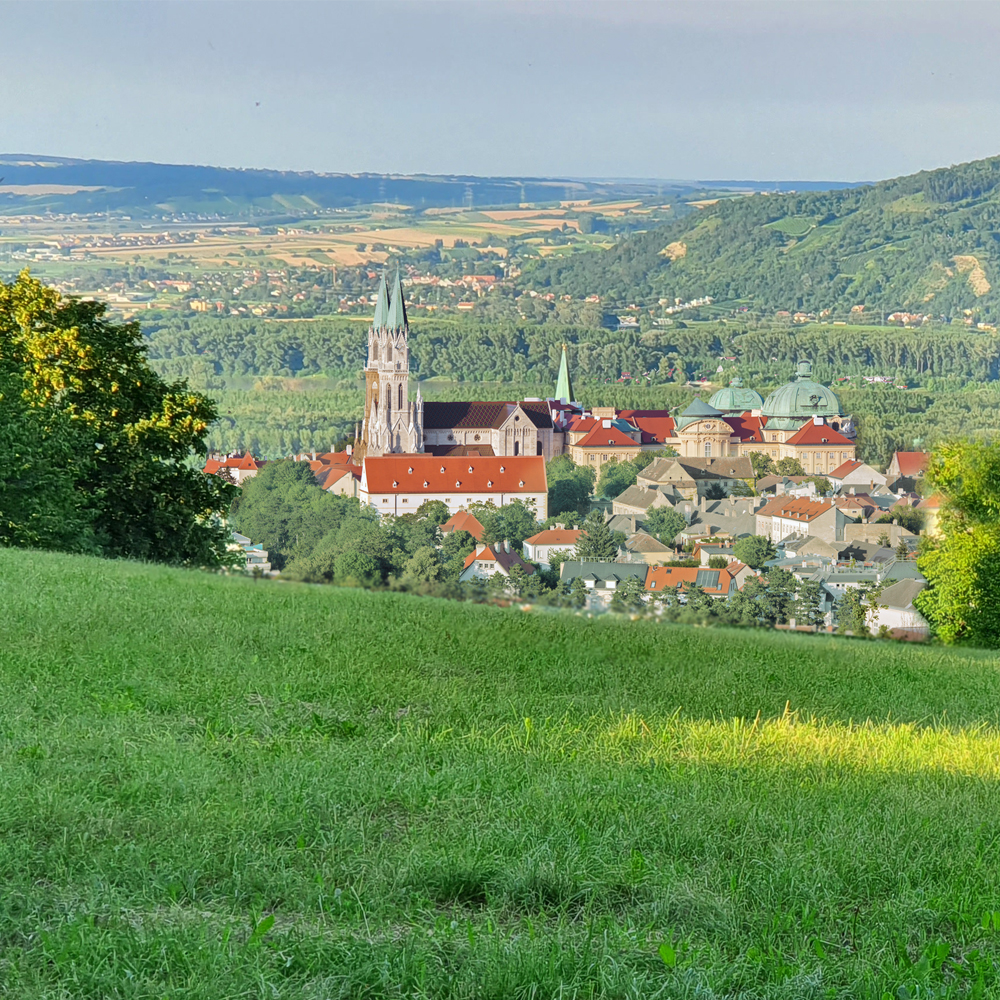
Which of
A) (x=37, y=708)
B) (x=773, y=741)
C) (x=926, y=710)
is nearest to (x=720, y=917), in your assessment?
(x=773, y=741)

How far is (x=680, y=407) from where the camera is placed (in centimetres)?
14488

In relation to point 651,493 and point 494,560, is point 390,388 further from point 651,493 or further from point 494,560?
point 494,560

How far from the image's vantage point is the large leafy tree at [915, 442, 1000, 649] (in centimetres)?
2695

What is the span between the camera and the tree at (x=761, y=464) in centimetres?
11819

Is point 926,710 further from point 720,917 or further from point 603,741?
point 720,917

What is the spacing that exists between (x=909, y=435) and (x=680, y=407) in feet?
95.6

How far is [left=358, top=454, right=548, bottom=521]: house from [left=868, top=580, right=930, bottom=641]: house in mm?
42895

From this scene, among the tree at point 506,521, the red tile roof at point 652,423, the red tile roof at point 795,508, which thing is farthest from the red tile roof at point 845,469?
the tree at point 506,521

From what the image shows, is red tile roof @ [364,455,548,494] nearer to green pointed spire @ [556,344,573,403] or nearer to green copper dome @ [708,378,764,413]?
green copper dome @ [708,378,764,413]

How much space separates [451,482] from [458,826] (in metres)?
79.6

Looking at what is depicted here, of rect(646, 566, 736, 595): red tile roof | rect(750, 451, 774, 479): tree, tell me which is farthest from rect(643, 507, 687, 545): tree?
rect(750, 451, 774, 479): tree

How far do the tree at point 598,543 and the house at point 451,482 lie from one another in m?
8.79

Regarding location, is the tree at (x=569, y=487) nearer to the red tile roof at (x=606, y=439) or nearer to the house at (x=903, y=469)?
the red tile roof at (x=606, y=439)

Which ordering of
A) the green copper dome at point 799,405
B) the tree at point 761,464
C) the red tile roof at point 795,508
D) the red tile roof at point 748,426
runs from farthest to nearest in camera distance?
1. the green copper dome at point 799,405
2. the red tile roof at point 748,426
3. the tree at point 761,464
4. the red tile roof at point 795,508
